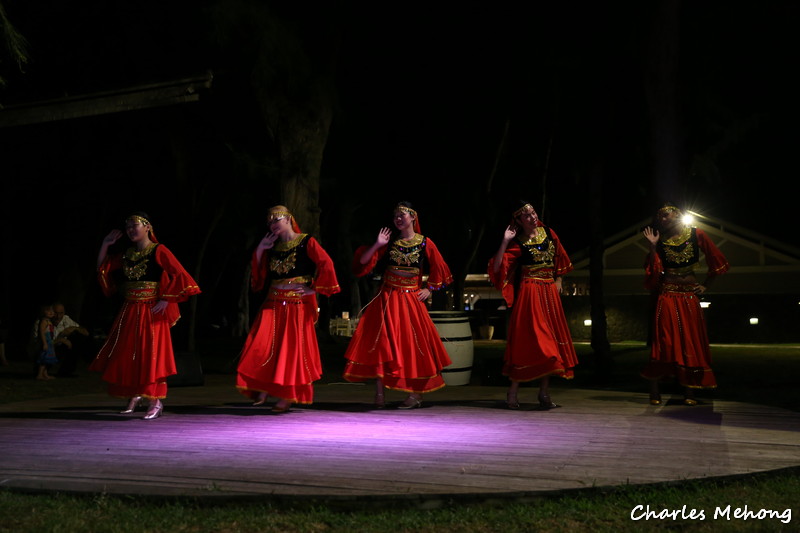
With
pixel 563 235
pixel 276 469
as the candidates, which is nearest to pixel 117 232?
pixel 276 469

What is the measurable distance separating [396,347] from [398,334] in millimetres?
127

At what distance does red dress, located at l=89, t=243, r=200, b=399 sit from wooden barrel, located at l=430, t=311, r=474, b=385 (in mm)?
3470

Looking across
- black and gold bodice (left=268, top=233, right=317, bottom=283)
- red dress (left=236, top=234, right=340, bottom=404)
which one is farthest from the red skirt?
black and gold bodice (left=268, top=233, right=317, bottom=283)

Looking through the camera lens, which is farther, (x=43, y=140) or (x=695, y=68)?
(x=43, y=140)

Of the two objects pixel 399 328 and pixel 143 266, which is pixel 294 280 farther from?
pixel 143 266

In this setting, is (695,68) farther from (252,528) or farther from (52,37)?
(252,528)

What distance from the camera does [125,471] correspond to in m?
5.02

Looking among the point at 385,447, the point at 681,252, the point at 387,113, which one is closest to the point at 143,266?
the point at 385,447

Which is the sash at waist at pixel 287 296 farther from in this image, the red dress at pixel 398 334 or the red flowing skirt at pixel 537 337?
the red flowing skirt at pixel 537 337

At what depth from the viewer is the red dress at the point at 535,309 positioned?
25.7 ft

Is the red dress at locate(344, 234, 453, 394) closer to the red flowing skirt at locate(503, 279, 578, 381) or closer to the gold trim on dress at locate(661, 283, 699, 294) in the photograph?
the red flowing skirt at locate(503, 279, 578, 381)

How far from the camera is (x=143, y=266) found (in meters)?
7.82

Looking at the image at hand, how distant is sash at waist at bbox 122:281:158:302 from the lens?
785cm

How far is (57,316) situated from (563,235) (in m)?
35.8
